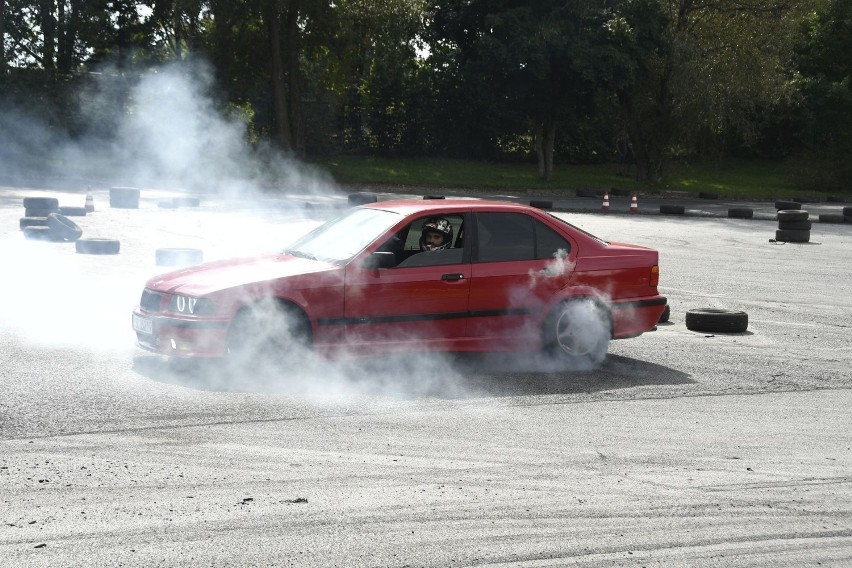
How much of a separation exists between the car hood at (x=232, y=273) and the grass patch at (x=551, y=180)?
27749 mm

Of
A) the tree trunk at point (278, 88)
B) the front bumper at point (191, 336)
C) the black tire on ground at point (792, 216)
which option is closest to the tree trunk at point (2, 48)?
the tree trunk at point (278, 88)

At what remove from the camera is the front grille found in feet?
26.7

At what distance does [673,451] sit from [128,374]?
407cm

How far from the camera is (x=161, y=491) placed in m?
5.32

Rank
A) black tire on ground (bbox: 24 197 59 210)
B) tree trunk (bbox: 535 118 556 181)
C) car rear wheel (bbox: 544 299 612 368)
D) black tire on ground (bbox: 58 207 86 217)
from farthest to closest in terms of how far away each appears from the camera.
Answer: tree trunk (bbox: 535 118 556 181) < black tire on ground (bbox: 58 207 86 217) < black tire on ground (bbox: 24 197 59 210) < car rear wheel (bbox: 544 299 612 368)

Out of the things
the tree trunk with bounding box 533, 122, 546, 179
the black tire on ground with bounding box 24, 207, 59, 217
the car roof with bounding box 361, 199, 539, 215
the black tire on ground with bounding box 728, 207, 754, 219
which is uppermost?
the tree trunk with bounding box 533, 122, 546, 179

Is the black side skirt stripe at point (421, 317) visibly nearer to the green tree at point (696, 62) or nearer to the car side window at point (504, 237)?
the car side window at point (504, 237)

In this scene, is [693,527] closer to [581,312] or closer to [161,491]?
[161,491]

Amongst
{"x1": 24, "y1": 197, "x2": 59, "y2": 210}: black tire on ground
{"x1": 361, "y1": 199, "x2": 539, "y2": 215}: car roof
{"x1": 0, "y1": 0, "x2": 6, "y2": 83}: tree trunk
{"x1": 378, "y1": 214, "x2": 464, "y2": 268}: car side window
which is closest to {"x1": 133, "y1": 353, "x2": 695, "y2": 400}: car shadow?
{"x1": 378, "y1": 214, "x2": 464, "y2": 268}: car side window

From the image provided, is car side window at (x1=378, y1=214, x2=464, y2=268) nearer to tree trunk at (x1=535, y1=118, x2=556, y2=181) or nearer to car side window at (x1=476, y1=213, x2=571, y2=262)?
car side window at (x1=476, y1=213, x2=571, y2=262)

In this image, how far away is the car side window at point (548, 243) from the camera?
29.5ft

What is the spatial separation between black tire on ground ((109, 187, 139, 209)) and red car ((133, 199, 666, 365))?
Result: 15549 mm

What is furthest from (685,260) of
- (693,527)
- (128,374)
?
(693,527)

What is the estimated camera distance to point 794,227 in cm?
2133
